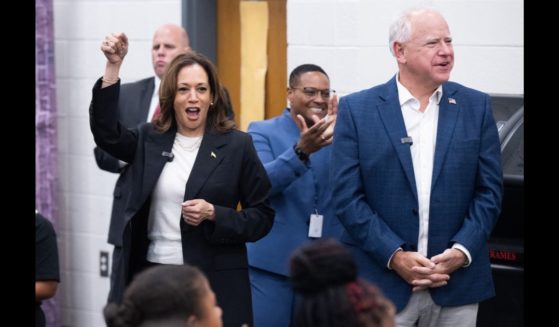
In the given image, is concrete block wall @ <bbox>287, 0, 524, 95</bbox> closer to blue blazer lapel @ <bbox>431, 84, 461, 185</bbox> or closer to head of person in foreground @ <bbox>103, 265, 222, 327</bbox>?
blue blazer lapel @ <bbox>431, 84, 461, 185</bbox>

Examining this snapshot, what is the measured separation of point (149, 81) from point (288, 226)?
1665 mm

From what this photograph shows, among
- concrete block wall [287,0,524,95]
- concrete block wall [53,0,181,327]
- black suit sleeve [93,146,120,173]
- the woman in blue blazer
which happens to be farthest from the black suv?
concrete block wall [53,0,181,327]

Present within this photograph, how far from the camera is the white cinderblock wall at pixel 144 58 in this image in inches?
234

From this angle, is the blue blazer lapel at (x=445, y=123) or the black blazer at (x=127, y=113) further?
the black blazer at (x=127, y=113)

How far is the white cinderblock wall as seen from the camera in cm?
593

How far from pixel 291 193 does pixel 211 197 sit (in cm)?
61

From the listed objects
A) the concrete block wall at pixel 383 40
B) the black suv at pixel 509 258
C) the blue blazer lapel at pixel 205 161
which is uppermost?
the concrete block wall at pixel 383 40

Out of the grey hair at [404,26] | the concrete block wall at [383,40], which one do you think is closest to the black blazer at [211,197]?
the grey hair at [404,26]

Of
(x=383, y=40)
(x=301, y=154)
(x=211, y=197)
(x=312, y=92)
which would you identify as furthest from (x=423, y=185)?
(x=383, y=40)

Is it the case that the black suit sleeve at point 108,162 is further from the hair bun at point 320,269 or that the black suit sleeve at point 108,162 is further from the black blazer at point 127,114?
the hair bun at point 320,269

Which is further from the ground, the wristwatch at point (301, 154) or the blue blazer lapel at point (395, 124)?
the blue blazer lapel at point (395, 124)

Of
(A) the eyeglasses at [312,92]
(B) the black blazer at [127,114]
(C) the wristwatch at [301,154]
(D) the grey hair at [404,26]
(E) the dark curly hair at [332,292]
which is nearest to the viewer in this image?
(E) the dark curly hair at [332,292]

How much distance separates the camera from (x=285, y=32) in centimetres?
697

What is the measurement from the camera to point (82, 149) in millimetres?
7648
